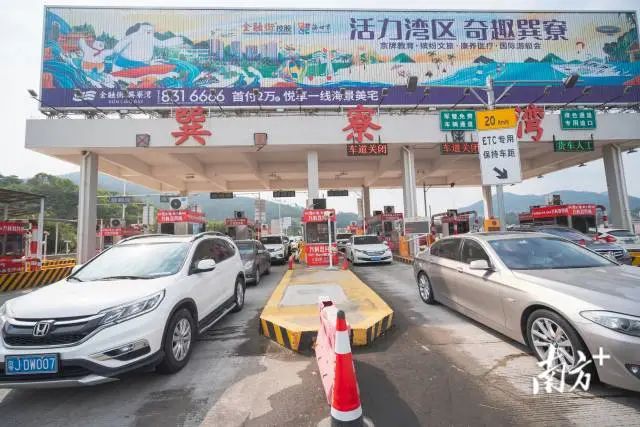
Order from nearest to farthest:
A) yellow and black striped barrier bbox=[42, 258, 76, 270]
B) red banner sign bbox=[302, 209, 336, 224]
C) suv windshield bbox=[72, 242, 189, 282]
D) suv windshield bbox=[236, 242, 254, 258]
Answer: suv windshield bbox=[72, 242, 189, 282]
suv windshield bbox=[236, 242, 254, 258]
red banner sign bbox=[302, 209, 336, 224]
yellow and black striped barrier bbox=[42, 258, 76, 270]

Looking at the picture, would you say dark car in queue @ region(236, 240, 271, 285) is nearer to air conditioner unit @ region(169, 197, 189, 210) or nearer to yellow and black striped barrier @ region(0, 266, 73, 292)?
air conditioner unit @ region(169, 197, 189, 210)

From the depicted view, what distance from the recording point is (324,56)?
1593 centimetres

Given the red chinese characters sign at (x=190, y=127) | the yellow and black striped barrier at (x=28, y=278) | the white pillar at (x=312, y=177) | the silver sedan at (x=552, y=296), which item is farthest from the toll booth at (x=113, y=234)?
the silver sedan at (x=552, y=296)

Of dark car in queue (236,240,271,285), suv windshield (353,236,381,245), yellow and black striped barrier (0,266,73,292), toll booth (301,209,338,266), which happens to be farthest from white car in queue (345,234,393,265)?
yellow and black striped barrier (0,266,73,292)

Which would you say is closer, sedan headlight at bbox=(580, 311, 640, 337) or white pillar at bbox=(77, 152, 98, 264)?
sedan headlight at bbox=(580, 311, 640, 337)

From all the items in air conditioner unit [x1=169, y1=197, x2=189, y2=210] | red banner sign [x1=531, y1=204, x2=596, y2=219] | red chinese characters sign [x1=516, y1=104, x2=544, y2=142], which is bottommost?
red banner sign [x1=531, y1=204, x2=596, y2=219]

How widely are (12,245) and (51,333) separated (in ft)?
48.9

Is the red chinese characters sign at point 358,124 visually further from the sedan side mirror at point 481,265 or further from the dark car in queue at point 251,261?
the sedan side mirror at point 481,265

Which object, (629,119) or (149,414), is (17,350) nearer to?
(149,414)

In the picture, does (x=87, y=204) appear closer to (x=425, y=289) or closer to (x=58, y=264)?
(x=58, y=264)

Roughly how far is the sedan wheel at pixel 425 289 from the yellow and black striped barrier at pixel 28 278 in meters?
13.0

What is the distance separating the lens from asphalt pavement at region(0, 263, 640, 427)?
8.07ft

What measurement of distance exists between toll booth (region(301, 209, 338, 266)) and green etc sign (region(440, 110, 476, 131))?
22.0 ft

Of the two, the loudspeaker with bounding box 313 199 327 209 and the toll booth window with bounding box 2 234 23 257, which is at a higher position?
the loudspeaker with bounding box 313 199 327 209
